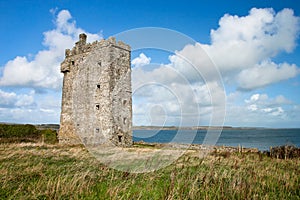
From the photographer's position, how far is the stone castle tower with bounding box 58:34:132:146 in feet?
73.0

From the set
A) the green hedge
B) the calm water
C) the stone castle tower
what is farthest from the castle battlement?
the green hedge

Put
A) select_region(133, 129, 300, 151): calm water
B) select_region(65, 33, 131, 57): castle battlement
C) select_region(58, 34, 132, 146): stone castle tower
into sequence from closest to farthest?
select_region(133, 129, 300, 151): calm water → select_region(58, 34, 132, 146): stone castle tower → select_region(65, 33, 131, 57): castle battlement

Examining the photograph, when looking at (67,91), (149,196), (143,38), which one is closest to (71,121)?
(67,91)

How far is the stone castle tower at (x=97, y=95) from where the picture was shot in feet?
73.0

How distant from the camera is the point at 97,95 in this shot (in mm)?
23000

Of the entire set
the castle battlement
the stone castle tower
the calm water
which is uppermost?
the castle battlement

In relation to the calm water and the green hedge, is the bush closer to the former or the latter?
Result: the green hedge

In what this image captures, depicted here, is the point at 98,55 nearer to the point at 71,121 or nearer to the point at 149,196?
the point at 71,121

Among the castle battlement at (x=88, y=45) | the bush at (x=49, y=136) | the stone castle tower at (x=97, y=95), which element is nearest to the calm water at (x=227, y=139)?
the stone castle tower at (x=97, y=95)

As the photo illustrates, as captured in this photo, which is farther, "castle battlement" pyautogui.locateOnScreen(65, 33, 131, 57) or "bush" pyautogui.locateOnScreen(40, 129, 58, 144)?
"bush" pyautogui.locateOnScreen(40, 129, 58, 144)

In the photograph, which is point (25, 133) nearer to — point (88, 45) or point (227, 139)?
point (88, 45)

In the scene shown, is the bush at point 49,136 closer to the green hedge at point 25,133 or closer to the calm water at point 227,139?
the green hedge at point 25,133

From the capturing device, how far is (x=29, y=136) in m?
30.5

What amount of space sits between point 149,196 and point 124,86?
18761 millimetres
